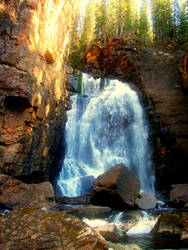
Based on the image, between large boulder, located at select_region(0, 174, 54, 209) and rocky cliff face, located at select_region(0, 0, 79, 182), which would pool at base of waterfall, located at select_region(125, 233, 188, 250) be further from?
rocky cliff face, located at select_region(0, 0, 79, 182)

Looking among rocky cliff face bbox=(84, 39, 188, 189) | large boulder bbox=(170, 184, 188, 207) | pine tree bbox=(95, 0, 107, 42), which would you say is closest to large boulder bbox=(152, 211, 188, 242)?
large boulder bbox=(170, 184, 188, 207)

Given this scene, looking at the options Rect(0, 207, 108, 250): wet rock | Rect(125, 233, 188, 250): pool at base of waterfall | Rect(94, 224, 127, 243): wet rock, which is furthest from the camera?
Rect(94, 224, 127, 243): wet rock

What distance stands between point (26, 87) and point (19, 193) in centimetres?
411

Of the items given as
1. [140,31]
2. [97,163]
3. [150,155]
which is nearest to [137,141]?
[150,155]

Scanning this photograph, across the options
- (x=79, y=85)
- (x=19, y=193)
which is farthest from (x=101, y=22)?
(x=19, y=193)

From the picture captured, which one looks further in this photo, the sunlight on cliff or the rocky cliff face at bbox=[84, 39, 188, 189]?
the rocky cliff face at bbox=[84, 39, 188, 189]

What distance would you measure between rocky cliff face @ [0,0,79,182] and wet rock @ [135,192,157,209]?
494 cm

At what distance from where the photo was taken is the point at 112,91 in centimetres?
1905

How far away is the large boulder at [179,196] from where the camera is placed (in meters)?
9.48

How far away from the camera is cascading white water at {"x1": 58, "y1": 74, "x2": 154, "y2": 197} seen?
13.5 meters

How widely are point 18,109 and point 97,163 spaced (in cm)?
755

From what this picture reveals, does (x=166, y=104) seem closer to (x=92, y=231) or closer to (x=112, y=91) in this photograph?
(x=112, y=91)

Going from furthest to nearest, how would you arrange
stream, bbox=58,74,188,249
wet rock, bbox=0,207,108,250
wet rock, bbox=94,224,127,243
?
1. stream, bbox=58,74,188,249
2. wet rock, bbox=94,224,127,243
3. wet rock, bbox=0,207,108,250

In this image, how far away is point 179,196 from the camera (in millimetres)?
9812
